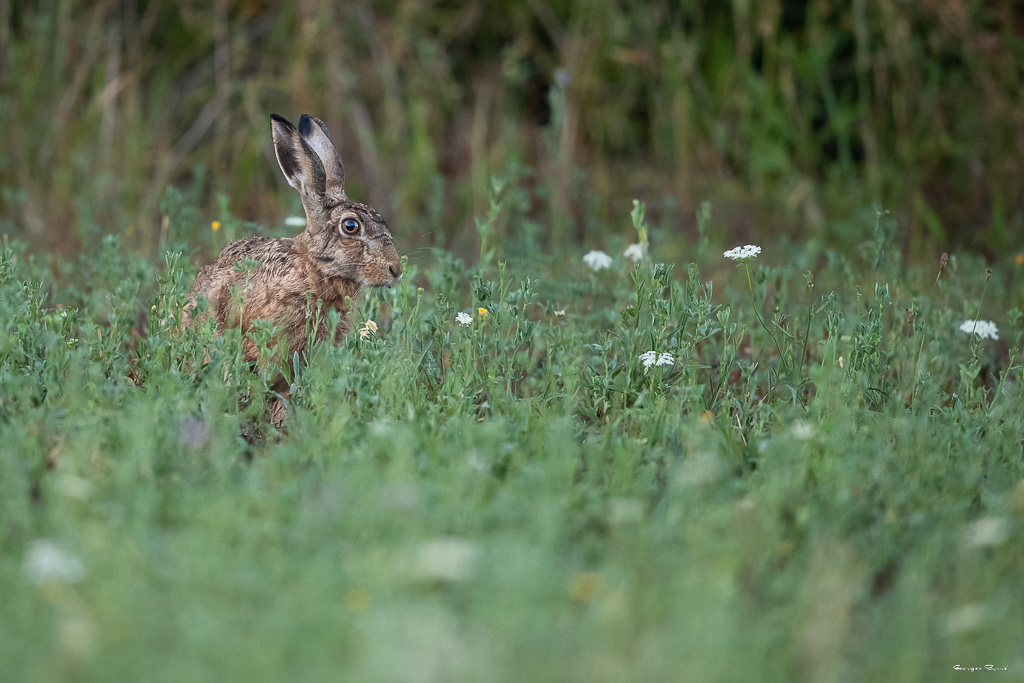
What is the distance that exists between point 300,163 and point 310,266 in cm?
45

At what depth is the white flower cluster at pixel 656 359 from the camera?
381 centimetres

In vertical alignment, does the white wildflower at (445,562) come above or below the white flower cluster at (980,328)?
below

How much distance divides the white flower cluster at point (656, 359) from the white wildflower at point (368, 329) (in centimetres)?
91

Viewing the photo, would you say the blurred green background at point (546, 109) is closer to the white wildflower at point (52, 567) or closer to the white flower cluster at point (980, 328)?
the white flower cluster at point (980, 328)

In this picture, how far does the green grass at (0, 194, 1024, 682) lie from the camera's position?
2092 millimetres

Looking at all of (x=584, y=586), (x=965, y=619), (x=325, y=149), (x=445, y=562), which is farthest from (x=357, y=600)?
(x=325, y=149)

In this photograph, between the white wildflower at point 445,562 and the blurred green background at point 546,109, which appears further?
the blurred green background at point 546,109

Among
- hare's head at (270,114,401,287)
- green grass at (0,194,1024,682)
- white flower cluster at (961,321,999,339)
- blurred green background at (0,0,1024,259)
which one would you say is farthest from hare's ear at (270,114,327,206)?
white flower cluster at (961,321,999,339)

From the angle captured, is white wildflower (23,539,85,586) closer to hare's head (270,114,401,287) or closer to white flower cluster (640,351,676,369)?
white flower cluster (640,351,676,369)

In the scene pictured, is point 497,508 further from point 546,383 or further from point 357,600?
point 546,383

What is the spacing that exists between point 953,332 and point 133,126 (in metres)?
5.17

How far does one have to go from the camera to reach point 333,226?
4.60 meters

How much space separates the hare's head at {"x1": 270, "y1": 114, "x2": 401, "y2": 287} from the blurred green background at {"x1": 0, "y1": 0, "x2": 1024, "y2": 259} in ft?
6.30

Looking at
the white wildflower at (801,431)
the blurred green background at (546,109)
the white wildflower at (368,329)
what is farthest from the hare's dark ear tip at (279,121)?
the white wildflower at (801,431)
